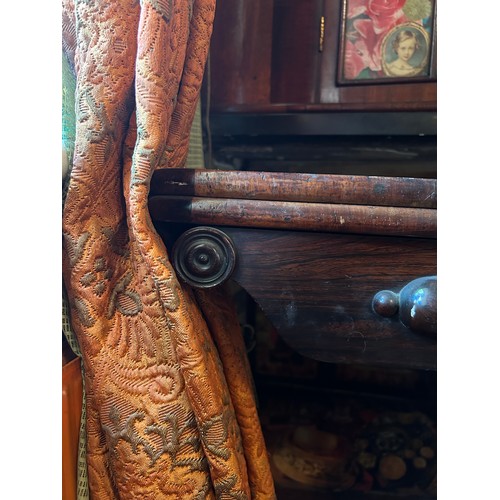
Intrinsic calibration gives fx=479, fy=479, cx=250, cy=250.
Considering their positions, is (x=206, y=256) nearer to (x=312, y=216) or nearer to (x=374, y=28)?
(x=312, y=216)

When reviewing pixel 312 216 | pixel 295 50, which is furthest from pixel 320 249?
pixel 295 50

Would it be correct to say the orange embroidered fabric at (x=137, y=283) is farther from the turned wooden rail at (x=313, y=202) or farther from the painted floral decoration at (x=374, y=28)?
the painted floral decoration at (x=374, y=28)

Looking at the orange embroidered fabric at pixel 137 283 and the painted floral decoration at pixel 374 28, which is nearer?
the orange embroidered fabric at pixel 137 283

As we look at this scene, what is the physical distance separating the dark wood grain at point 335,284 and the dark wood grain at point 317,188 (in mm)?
39

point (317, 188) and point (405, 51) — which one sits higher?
point (405, 51)

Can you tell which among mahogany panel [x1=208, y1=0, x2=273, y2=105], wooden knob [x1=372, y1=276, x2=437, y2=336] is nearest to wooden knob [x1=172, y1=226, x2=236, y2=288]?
wooden knob [x1=372, y1=276, x2=437, y2=336]

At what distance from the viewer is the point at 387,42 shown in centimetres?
89

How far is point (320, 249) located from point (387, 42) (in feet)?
1.91

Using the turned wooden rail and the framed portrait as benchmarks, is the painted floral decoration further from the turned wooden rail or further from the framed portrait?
the turned wooden rail

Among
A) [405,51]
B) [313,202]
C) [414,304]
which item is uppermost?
[405,51]

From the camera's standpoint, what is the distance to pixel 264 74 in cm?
94

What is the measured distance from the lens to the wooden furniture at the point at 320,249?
475 mm

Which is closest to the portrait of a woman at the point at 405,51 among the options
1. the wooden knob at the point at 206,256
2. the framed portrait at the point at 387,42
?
the framed portrait at the point at 387,42
